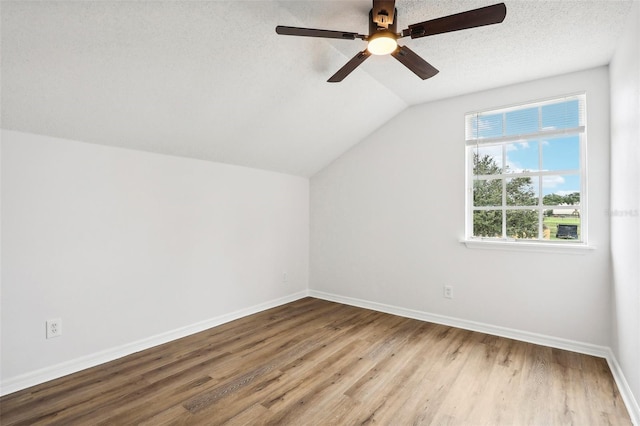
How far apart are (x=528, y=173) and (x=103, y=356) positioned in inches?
165

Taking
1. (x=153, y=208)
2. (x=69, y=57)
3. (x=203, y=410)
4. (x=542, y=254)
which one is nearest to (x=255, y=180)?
(x=153, y=208)

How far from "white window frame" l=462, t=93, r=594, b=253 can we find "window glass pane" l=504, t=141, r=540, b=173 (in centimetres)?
4

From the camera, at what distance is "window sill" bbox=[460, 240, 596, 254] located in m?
2.88

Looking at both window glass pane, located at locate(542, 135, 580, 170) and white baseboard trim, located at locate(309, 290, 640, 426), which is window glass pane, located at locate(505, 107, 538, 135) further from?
white baseboard trim, located at locate(309, 290, 640, 426)

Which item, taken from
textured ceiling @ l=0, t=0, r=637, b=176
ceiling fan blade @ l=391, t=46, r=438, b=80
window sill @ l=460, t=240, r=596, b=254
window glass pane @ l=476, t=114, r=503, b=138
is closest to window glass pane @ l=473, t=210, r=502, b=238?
window sill @ l=460, t=240, r=596, b=254

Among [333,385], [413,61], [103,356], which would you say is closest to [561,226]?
[413,61]

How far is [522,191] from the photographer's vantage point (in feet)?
10.8

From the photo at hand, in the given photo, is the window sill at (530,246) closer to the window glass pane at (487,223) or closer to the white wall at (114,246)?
the window glass pane at (487,223)

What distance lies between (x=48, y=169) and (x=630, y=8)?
4082 mm

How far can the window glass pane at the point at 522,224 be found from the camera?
3225 mm

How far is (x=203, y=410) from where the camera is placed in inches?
79.0

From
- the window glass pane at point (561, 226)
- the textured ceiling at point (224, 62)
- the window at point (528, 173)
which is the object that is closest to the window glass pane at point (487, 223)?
the window at point (528, 173)

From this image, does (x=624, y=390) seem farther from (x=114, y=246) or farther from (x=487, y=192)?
(x=114, y=246)

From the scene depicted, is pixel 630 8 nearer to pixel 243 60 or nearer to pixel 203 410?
pixel 243 60
